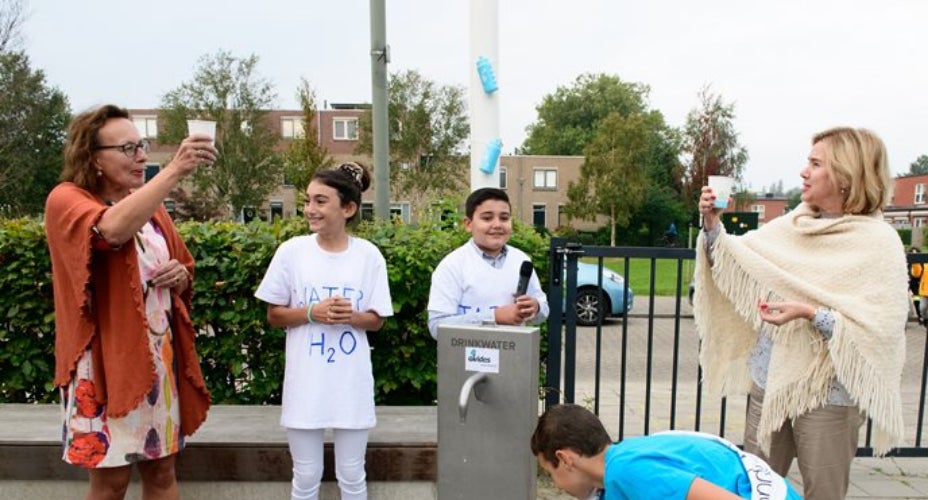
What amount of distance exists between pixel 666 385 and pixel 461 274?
492 centimetres

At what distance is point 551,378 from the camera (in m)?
3.34

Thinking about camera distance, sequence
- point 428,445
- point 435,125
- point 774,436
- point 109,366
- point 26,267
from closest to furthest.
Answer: point 109,366 → point 774,436 → point 428,445 → point 26,267 → point 435,125

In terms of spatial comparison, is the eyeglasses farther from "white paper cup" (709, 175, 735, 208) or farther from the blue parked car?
the blue parked car

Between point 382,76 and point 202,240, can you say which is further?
point 382,76

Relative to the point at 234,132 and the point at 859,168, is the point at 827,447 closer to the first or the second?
the point at 859,168

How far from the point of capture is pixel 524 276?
7.88 feet

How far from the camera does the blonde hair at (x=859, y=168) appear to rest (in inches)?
78.7

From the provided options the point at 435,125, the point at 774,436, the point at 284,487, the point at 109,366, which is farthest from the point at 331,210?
the point at 435,125

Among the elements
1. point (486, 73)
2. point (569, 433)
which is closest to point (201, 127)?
point (569, 433)

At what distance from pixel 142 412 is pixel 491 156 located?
3.15 m

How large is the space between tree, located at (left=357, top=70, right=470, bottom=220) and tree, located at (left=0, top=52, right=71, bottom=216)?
14.1 metres

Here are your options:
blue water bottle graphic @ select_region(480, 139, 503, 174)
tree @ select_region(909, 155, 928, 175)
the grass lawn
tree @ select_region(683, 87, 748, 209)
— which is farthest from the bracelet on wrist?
tree @ select_region(909, 155, 928, 175)

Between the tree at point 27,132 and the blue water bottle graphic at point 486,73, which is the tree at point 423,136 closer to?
the tree at point 27,132

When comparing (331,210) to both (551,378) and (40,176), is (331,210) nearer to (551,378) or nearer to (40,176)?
(551,378)
